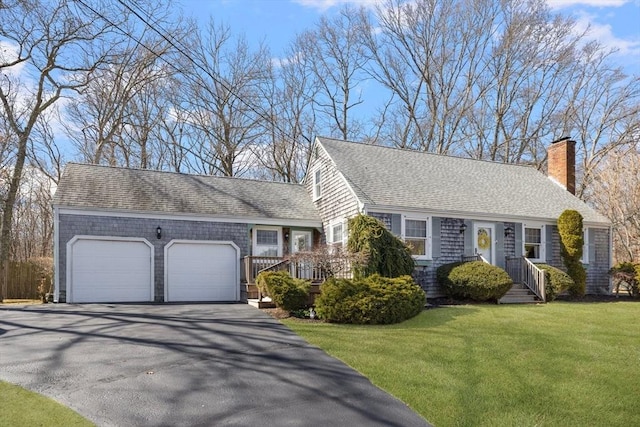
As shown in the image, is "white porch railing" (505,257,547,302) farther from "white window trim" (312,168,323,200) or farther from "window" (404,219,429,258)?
"white window trim" (312,168,323,200)

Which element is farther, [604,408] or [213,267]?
[213,267]

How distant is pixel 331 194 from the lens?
1730 centimetres

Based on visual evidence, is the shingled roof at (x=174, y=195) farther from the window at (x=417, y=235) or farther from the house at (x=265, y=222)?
the window at (x=417, y=235)

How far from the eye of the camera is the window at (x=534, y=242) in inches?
683

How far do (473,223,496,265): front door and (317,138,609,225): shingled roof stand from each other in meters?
0.46

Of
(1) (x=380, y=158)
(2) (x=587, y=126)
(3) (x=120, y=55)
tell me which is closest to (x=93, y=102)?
(3) (x=120, y=55)

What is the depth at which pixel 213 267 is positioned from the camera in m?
16.0

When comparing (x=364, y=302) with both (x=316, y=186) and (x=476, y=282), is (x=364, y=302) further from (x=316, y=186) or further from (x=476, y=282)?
(x=316, y=186)

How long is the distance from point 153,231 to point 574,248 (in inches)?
571

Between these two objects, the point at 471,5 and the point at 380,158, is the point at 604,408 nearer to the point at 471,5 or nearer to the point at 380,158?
the point at 380,158

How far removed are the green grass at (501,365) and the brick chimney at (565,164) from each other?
10.8 metres

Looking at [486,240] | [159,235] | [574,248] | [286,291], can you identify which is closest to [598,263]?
[574,248]

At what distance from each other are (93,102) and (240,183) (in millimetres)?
11655

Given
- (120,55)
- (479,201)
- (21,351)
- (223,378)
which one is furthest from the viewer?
(120,55)
